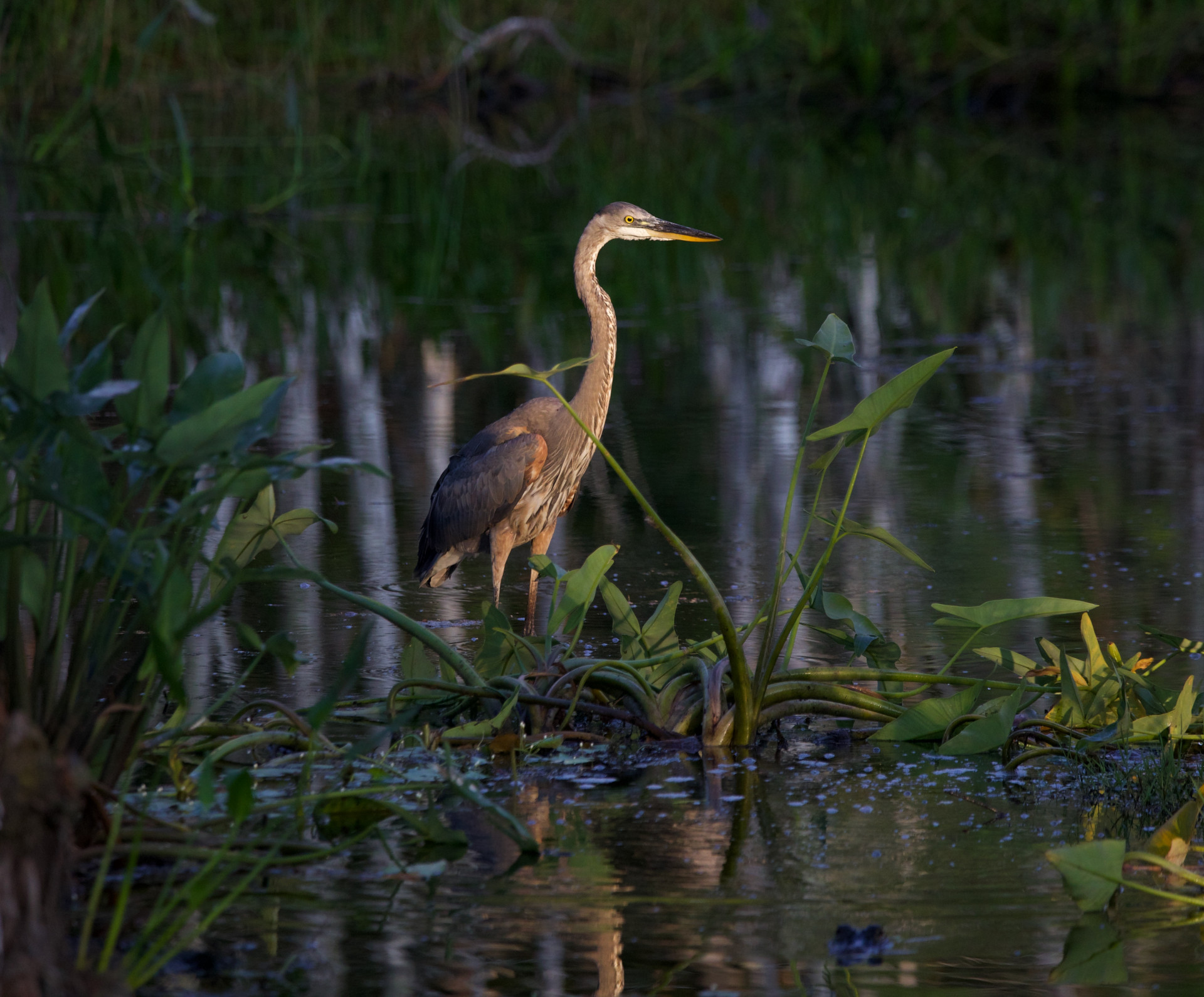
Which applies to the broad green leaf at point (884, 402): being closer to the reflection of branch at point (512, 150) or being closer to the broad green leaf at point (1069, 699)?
the broad green leaf at point (1069, 699)

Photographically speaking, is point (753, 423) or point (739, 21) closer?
point (753, 423)

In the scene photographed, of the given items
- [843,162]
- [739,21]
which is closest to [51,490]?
[843,162]

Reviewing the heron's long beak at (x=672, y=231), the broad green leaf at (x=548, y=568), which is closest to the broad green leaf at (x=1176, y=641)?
the broad green leaf at (x=548, y=568)

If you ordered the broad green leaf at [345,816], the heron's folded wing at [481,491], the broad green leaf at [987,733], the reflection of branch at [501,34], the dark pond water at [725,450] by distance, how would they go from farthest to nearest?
the reflection of branch at [501,34], the heron's folded wing at [481,491], the broad green leaf at [987,733], the broad green leaf at [345,816], the dark pond water at [725,450]

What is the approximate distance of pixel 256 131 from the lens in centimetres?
1980

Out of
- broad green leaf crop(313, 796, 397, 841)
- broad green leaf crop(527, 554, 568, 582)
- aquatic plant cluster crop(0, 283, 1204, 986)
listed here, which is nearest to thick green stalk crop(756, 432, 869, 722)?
aquatic plant cluster crop(0, 283, 1204, 986)

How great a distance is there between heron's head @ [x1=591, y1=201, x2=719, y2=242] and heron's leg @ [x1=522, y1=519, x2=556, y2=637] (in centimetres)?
100

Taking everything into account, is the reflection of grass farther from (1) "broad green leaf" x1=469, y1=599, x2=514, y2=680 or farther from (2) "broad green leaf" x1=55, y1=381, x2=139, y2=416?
(2) "broad green leaf" x1=55, y1=381, x2=139, y2=416

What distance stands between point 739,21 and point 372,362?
14.2 metres

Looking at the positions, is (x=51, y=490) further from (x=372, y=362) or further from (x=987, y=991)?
(x=372, y=362)

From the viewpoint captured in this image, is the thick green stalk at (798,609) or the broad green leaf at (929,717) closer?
the thick green stalk at (798,609)

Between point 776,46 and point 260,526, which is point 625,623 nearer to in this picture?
point 260,526

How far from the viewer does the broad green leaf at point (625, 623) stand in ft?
14.6

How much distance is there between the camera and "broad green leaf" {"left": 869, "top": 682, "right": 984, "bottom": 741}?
159 inches
